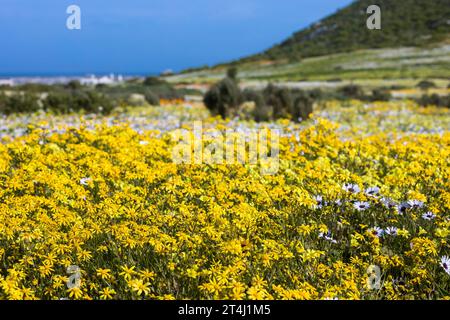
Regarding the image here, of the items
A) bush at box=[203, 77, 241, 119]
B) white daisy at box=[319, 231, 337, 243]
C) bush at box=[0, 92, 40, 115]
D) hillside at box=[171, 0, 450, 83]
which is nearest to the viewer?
white daisy at box=[319, 231, 337, 243]

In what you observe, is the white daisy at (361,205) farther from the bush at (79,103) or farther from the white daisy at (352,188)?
the bush at (79,103)

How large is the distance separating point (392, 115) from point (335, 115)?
1578 mm

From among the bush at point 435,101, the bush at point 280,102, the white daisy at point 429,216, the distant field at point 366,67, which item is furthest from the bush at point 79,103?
the distant field at point 366,67

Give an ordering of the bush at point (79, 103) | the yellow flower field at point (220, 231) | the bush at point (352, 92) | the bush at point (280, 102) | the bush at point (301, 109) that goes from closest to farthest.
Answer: the yellow flower field at point (220, 231)
the bush at point (301, 109)
the bush at point (280, 102)
the bush at point (79, 103)
the bush at point (352, 92)

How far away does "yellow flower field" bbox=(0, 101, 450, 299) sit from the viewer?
3025 millimetres

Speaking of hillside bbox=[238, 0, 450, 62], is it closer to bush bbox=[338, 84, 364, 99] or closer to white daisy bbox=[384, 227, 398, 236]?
bush bbox=[338, 84, 364, 99]

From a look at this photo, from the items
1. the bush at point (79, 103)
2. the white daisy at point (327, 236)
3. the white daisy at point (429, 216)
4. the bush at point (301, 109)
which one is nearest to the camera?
the white daisy at point (327, 236)

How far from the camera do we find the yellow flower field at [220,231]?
3.03 meters

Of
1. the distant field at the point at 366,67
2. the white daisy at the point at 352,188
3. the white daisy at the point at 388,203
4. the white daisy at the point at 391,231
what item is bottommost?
the white daisy at the point at 391,231

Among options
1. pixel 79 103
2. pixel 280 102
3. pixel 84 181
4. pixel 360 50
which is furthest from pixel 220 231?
pixel 360 50

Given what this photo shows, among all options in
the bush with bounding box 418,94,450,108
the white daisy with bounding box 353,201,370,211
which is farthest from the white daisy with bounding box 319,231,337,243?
the bush with bounding box 418,94,450,108
